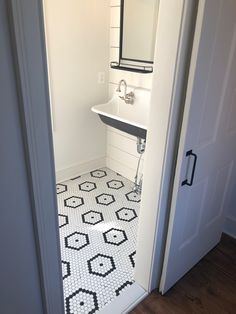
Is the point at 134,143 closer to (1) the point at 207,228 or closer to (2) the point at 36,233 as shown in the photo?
(1) the point at 207,228

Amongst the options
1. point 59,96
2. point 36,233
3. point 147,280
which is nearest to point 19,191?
point 36,233

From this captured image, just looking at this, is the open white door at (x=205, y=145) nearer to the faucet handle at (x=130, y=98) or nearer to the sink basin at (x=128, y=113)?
the sink basin at (x=128, y=113)

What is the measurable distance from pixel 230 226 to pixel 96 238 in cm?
109

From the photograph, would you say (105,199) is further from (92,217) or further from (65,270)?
(65,270)

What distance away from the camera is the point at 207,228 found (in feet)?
5.73

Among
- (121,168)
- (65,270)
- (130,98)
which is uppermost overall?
(130,98)

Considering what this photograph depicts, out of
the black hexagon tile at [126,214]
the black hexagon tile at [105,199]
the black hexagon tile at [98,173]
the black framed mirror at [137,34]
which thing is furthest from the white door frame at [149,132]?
the black hexagon tile at [98,173]

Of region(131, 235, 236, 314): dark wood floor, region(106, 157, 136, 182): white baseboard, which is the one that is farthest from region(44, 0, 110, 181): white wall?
region(131, 235, 236, 314): dark wood floor

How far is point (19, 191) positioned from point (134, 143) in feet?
6.40

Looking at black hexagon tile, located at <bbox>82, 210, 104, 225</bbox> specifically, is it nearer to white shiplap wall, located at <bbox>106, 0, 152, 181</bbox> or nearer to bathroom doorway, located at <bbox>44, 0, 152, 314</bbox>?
bathroom doorway, located at <bbox>44, 0, 152, 314</bbox>

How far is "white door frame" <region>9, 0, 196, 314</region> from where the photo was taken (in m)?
0.64

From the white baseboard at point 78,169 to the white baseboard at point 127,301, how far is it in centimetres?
144

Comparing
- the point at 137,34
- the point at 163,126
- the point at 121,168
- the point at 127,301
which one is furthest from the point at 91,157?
the point at 163,126

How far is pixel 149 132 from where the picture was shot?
126 cm
